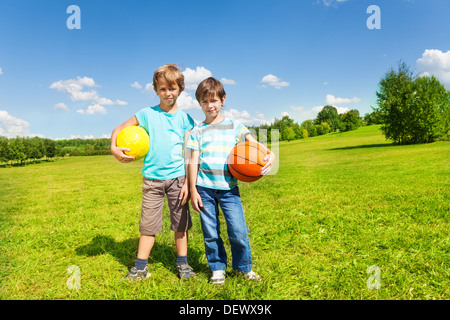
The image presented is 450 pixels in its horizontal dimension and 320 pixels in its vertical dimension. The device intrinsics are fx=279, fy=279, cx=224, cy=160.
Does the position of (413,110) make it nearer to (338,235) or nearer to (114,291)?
(338,235)

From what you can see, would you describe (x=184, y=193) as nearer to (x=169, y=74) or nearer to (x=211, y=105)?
(x=211, y=105)

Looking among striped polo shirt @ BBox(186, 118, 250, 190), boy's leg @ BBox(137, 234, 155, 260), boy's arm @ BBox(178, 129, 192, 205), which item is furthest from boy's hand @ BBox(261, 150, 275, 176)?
boy's leg @ BBox(137, 234, 155, 260)

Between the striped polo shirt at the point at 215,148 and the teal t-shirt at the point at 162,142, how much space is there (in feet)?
0.86

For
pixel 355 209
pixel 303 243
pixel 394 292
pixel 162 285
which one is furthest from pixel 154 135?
pixel 355 209

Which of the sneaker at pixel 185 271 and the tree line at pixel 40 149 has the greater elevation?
the tree line at pixel 40 149

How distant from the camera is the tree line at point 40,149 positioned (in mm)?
47781

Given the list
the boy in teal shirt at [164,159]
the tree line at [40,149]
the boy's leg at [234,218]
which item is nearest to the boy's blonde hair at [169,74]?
the boy in teal shirt at [164,159]

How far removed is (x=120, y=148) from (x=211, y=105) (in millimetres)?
1037

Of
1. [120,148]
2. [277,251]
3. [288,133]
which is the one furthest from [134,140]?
[288,133]

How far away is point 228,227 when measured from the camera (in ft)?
9.59

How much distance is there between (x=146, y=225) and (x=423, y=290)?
9.83ft

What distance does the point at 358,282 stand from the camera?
3.00m

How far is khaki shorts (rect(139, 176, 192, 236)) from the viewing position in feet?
10.3

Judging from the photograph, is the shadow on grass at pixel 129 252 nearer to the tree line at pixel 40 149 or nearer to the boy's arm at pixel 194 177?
the boy's arm at pixel 194 177
